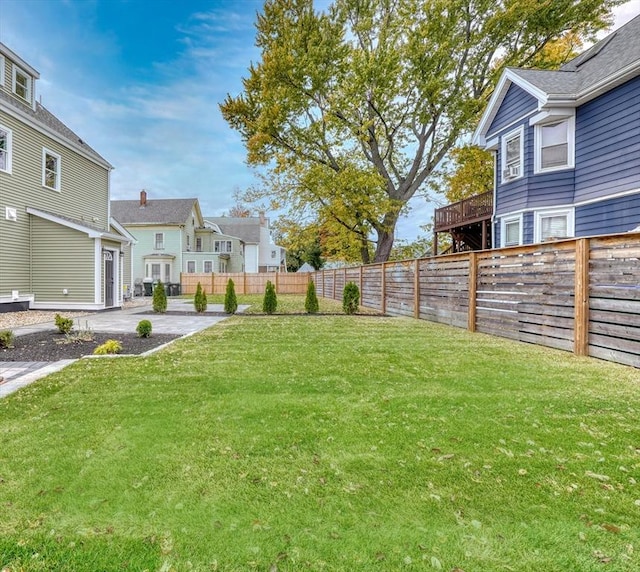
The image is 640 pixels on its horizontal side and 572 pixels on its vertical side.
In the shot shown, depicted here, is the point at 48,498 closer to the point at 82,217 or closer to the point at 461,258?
the point at 461,258

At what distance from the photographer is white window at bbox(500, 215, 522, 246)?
1148 cm

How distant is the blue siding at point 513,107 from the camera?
11.0 meters

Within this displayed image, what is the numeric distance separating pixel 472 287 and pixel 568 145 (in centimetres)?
570

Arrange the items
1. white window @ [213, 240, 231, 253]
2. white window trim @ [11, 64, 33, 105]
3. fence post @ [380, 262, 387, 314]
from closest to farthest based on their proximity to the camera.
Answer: white window trim @ [11, 64, 33, 105], fence post @ [380, 262, 387, 314], white window @ [213, 240, 231, 253]

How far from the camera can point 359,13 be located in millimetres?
18812

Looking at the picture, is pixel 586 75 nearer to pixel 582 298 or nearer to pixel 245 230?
pixel 582 298

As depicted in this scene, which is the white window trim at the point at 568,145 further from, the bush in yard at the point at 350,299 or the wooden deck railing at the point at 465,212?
the bush in yard at the point at 350,299

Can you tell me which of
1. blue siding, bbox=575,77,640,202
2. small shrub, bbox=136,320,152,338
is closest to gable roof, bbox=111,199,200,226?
small shrub, bbox=136,320,152,338

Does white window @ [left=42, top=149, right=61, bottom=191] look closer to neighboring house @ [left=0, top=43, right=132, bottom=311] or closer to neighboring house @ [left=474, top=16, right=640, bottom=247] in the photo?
neighboring house @ [left=0, top=43, right=132, bottom=311]

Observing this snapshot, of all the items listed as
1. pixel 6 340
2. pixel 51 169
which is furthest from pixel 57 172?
pixel 6 340

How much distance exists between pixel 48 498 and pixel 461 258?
8181 millimetres

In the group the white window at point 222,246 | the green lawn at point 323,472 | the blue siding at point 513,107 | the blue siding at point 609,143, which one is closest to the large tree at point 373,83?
the blue siding at point 513,107

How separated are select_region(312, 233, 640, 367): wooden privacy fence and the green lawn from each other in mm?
717

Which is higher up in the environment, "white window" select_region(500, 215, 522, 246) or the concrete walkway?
"white window" select_region(500, 215, 522, 246)
